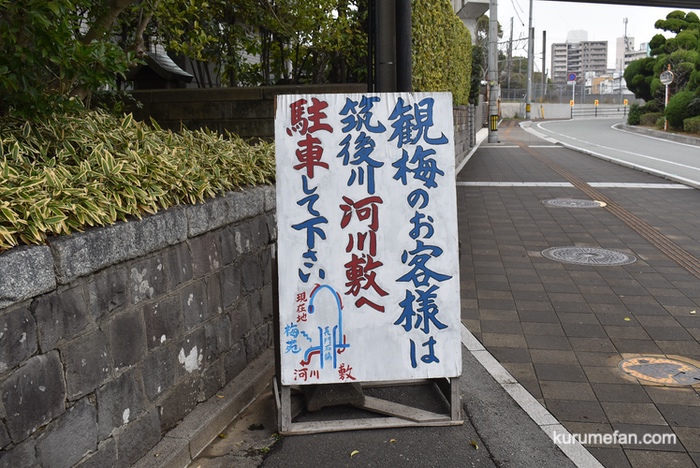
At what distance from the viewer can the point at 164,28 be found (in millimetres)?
7836


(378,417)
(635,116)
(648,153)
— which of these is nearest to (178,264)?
(378,417)

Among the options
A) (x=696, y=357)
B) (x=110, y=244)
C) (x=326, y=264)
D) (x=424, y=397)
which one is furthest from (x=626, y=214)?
(x=110, y=244)

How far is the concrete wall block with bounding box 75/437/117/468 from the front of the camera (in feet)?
10.6

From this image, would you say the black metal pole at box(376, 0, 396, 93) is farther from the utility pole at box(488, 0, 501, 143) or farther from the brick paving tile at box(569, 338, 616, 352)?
the utility pole at box(488, 0, 501, 143)

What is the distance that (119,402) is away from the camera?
3480 millimetres

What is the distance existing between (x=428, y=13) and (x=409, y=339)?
8659mm

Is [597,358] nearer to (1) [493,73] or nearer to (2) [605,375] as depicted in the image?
(2) [605,375]

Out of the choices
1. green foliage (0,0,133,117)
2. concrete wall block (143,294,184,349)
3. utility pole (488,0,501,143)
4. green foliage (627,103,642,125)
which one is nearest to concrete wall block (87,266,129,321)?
concrete wall block (143,294,184,349)

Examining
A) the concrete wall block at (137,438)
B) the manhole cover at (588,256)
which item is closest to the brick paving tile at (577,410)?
the concrete wall block at (137,438)

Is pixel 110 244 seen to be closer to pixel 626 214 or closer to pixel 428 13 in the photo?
pixel 428 13

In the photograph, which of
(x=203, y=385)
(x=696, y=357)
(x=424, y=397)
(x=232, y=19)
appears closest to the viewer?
(x=203, y=385)

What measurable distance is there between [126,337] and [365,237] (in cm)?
151

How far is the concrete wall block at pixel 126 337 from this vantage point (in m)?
3.43

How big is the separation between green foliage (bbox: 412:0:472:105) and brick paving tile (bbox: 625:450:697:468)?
7823 millimetres
